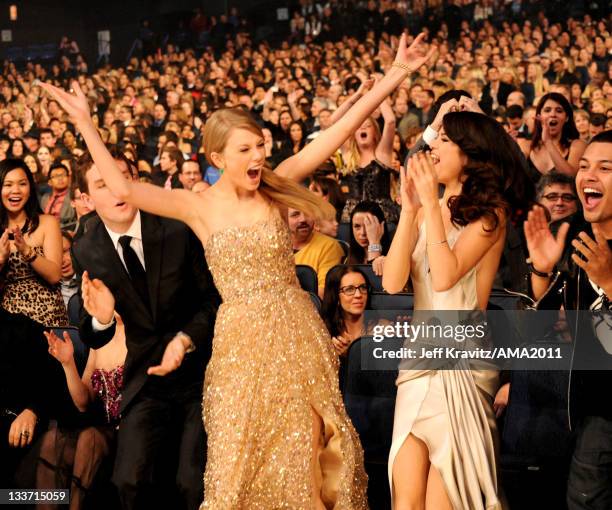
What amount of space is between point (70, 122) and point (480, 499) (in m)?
11.7

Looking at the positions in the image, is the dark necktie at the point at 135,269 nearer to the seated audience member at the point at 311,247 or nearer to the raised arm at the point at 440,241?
the raised arm at the point at 440,241

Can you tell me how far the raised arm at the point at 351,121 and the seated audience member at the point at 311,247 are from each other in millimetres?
2198

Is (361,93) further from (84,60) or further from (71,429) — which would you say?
(84,60)

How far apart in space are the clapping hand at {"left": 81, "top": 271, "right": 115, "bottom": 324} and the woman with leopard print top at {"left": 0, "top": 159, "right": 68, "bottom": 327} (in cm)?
151

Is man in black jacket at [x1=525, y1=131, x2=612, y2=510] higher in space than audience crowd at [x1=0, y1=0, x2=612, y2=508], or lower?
lower

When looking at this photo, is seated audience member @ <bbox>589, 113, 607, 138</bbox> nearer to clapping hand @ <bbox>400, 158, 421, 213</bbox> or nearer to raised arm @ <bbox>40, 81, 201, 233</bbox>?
clapping hand @ <bbox>400, 158, 421, 213</bbox>

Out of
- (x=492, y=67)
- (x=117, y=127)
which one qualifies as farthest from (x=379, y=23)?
(x=117, y=127)

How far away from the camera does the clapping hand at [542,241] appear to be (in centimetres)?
309

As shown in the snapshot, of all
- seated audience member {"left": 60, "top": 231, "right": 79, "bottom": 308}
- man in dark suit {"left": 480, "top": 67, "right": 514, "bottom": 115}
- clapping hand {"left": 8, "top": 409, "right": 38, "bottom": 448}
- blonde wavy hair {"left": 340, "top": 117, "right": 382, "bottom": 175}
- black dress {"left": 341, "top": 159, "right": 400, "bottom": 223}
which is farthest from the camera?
man in dark suit {"left": 480, "top": 67, "right": 514, "bottom": 115}

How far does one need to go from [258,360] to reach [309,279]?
200cm

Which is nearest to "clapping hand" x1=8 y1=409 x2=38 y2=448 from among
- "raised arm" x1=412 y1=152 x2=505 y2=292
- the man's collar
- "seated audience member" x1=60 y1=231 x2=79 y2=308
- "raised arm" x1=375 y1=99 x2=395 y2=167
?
the man's collar

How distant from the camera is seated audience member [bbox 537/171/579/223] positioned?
4848mm

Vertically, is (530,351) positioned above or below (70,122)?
below

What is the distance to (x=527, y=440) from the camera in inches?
151
